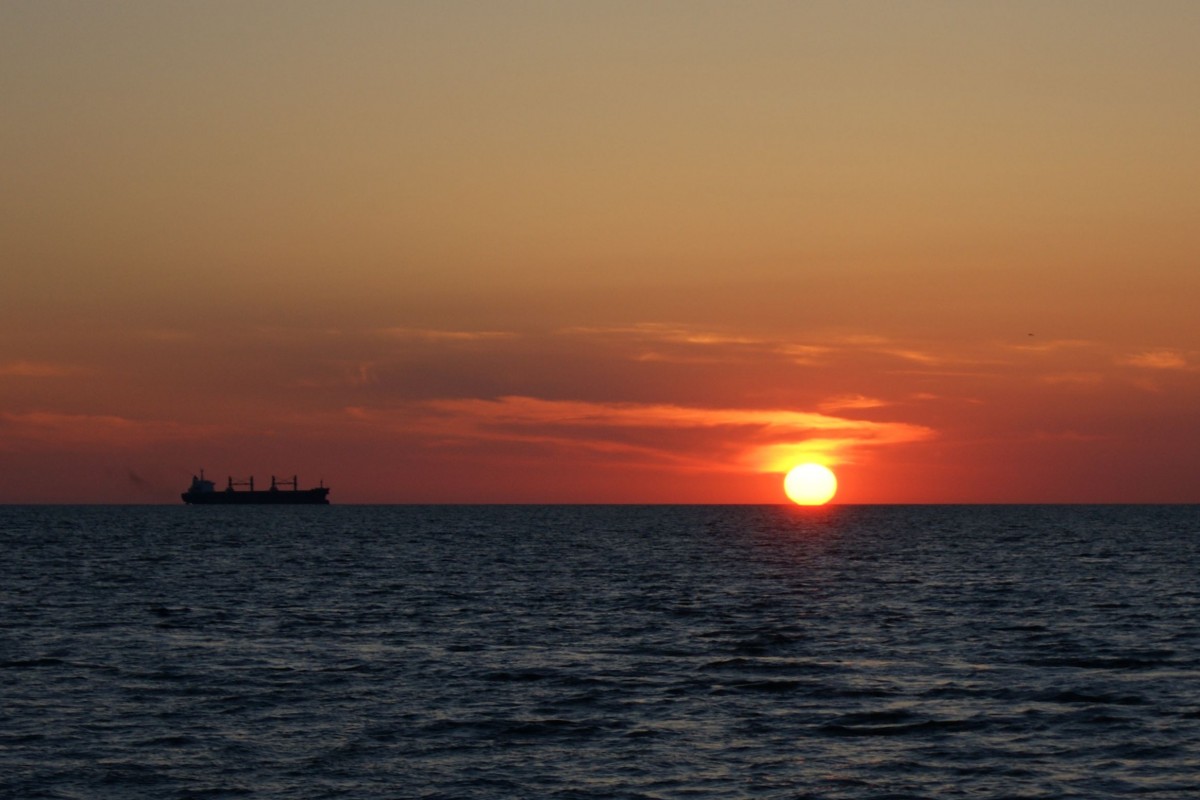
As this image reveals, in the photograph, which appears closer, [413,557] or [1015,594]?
[1015,594]

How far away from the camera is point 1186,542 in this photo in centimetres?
14800

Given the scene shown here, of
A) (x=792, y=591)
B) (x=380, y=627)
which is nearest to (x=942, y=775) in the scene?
(x=380, y=627)

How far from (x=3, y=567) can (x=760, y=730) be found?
264 feet

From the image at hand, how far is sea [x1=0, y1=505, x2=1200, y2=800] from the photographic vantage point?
29094 millimetres

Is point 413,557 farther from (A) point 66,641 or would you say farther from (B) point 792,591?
(A) point 66,641

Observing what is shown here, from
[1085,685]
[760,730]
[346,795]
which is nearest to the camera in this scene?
[346,795]

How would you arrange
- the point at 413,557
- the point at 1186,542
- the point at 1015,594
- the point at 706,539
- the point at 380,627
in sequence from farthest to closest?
the point at 706,539 → the point at 1186,542 → the point at 413,557 → the point at 1015,594 → the point at 380,627

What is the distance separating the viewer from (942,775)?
29.2m

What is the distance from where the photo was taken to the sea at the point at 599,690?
95.5 ft

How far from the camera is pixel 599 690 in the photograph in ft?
130

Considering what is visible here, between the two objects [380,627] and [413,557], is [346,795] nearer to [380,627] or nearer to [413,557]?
[380,627]

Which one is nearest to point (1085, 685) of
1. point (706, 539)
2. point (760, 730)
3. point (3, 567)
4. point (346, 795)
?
point (760, 730)

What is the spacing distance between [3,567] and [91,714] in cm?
7058

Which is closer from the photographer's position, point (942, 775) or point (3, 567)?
point (942, 775)
